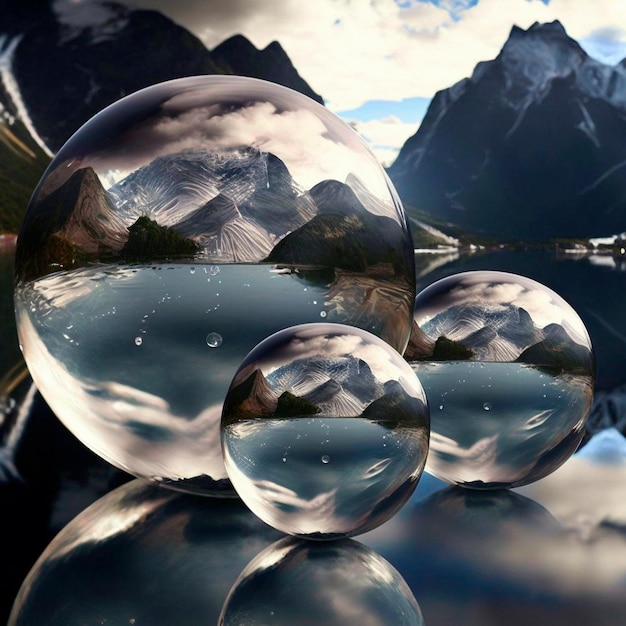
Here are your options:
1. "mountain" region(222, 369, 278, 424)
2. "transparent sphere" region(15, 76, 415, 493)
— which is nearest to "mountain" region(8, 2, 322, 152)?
"transparent sphere" region(15, 76, 415, 493)

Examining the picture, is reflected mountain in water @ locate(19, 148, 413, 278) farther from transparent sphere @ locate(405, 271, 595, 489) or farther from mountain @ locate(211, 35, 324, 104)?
mountain @ locate(211, 35, 324, 104)

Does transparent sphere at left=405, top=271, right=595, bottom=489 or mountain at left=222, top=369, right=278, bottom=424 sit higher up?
mountain at left=222, top=369, right=278, bottom=424

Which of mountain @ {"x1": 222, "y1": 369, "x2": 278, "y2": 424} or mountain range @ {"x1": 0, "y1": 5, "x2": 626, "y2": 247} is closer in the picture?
mountain @ {"x1": 222, "y1": 369, "x2": 278, "y2": 424}

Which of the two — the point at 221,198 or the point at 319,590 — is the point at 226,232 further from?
the point at 319,590

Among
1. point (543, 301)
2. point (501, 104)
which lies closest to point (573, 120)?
point (501, 104)

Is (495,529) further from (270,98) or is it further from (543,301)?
(270,98)

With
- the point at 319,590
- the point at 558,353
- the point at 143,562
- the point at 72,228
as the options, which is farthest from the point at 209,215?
the point at 558,353

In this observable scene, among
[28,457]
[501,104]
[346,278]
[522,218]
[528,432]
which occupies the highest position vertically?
[346,278]

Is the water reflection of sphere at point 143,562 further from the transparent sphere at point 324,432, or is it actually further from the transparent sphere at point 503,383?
the transparent sphere at point 503,383
